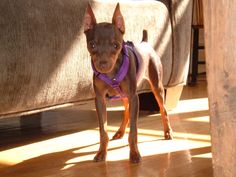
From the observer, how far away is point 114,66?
1.73 metres

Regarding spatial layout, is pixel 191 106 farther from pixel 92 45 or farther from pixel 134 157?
pixel 92 45

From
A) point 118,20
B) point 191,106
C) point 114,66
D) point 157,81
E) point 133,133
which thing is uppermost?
point 118,20

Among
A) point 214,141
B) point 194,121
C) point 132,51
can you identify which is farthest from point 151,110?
point 214,141

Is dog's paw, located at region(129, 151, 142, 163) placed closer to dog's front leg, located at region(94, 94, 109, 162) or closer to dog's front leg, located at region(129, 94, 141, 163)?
dog's front leg, located at region(129, 94, 141, 163)

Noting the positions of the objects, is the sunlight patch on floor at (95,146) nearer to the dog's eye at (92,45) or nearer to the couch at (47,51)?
the couch at (47,51)

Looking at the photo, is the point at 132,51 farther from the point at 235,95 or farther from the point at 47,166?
the point at 235,95

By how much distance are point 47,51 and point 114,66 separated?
326mm

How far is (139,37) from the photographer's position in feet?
8.22

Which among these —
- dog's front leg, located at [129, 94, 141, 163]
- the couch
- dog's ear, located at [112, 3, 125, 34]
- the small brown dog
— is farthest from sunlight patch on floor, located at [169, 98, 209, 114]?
dog's ear, located at [112, 3, 125, 34]

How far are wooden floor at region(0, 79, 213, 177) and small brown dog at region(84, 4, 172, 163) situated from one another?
11cm

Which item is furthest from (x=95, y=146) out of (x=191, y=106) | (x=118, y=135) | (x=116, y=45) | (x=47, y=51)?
(x=191, y=106)

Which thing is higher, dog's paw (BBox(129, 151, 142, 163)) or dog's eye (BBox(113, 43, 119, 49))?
dog's eye (BBox(113, 43, 119, 49))

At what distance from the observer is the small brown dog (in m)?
1.61

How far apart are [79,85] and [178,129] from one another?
553 millimetres
